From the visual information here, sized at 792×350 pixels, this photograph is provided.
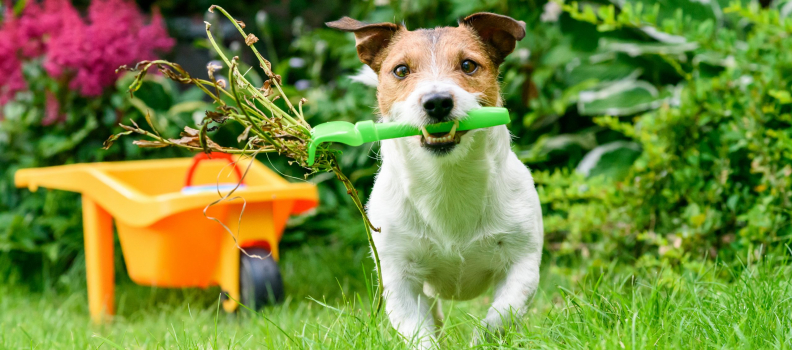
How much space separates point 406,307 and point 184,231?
4.90 ft

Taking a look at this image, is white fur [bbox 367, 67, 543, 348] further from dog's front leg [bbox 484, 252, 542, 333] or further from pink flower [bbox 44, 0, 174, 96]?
pink flower [bbox 44, 0, 174, 96]

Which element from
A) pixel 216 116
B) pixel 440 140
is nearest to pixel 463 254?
pixel 440 140

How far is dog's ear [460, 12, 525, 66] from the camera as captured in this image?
231 centimetres

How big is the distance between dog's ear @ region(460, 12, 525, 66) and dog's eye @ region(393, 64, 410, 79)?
0.29 meters

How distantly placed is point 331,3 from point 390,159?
142 inches

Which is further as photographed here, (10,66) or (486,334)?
(10,66)

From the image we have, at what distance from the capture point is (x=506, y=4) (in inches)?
160

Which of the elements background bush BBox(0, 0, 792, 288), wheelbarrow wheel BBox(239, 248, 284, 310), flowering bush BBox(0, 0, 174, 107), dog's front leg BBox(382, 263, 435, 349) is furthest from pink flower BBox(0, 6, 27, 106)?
dog's front leg BBox(382, 263, 435, 349)

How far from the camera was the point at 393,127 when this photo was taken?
2051 millimetres

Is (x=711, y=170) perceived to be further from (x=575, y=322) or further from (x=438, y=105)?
Answer: (x=438, y=105)

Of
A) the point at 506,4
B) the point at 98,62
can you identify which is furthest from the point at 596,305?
the point at 98,62

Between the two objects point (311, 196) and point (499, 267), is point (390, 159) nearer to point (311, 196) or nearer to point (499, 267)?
point (499, 267)

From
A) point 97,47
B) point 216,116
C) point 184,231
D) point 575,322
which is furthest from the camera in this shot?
point 97,47

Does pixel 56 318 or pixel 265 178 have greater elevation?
pixel 265 178
